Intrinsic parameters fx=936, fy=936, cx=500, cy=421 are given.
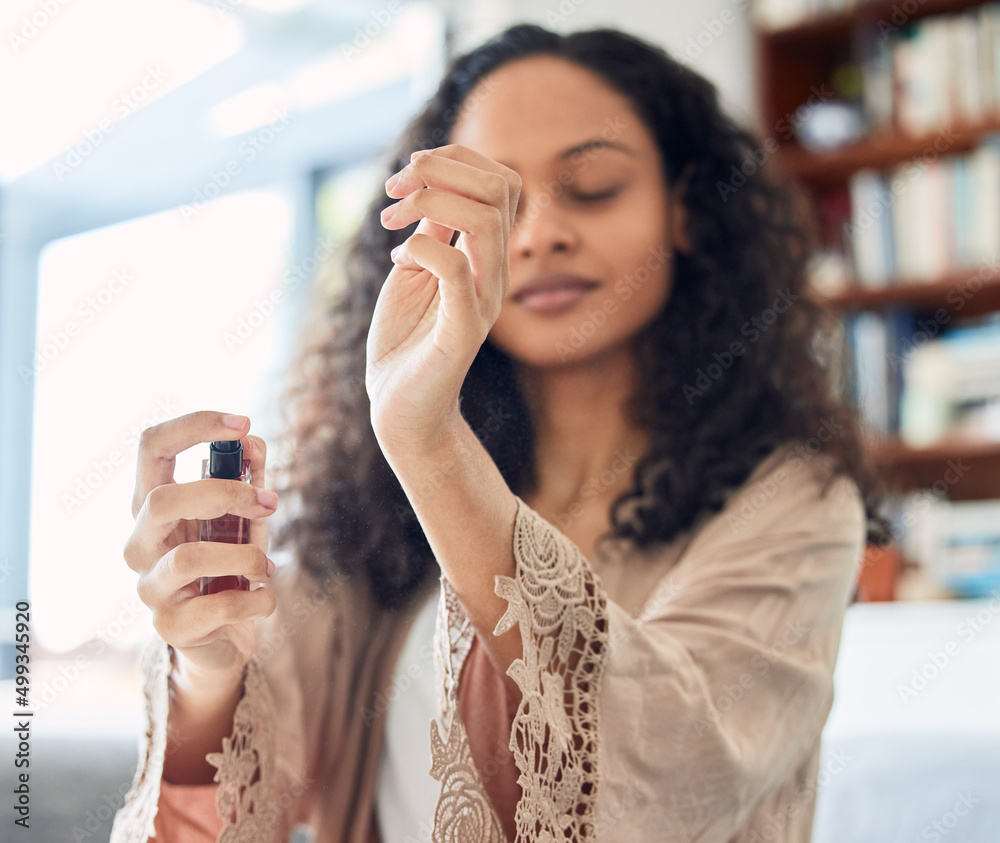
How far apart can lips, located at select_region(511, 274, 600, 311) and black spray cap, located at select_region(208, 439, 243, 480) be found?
0.13 metres

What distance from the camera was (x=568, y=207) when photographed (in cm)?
41

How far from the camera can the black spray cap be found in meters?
0.34

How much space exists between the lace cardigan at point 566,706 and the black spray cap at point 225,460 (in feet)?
0.20

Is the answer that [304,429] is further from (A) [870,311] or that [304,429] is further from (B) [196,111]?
(A) [870,311]

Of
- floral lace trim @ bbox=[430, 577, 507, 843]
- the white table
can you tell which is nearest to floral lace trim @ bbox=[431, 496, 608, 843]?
floral lace trim @ bbox=[430, 577, 507, 843]

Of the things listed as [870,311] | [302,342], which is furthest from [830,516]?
[870,311]

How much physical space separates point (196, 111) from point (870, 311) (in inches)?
68.5

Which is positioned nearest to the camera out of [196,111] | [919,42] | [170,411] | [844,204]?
[170,411]

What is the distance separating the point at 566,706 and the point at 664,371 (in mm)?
180

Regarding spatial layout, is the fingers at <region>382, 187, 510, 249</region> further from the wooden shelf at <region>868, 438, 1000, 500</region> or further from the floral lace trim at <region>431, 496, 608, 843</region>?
the wooden shelf at <region>868, 438, 1000, 500</region>

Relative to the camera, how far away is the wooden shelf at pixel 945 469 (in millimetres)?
1806

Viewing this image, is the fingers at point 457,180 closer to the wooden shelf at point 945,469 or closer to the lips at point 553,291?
the lips at point 553,291

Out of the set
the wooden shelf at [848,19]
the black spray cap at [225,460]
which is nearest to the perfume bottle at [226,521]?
the black spray cap at [225,460]

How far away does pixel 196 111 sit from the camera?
0.51 m
